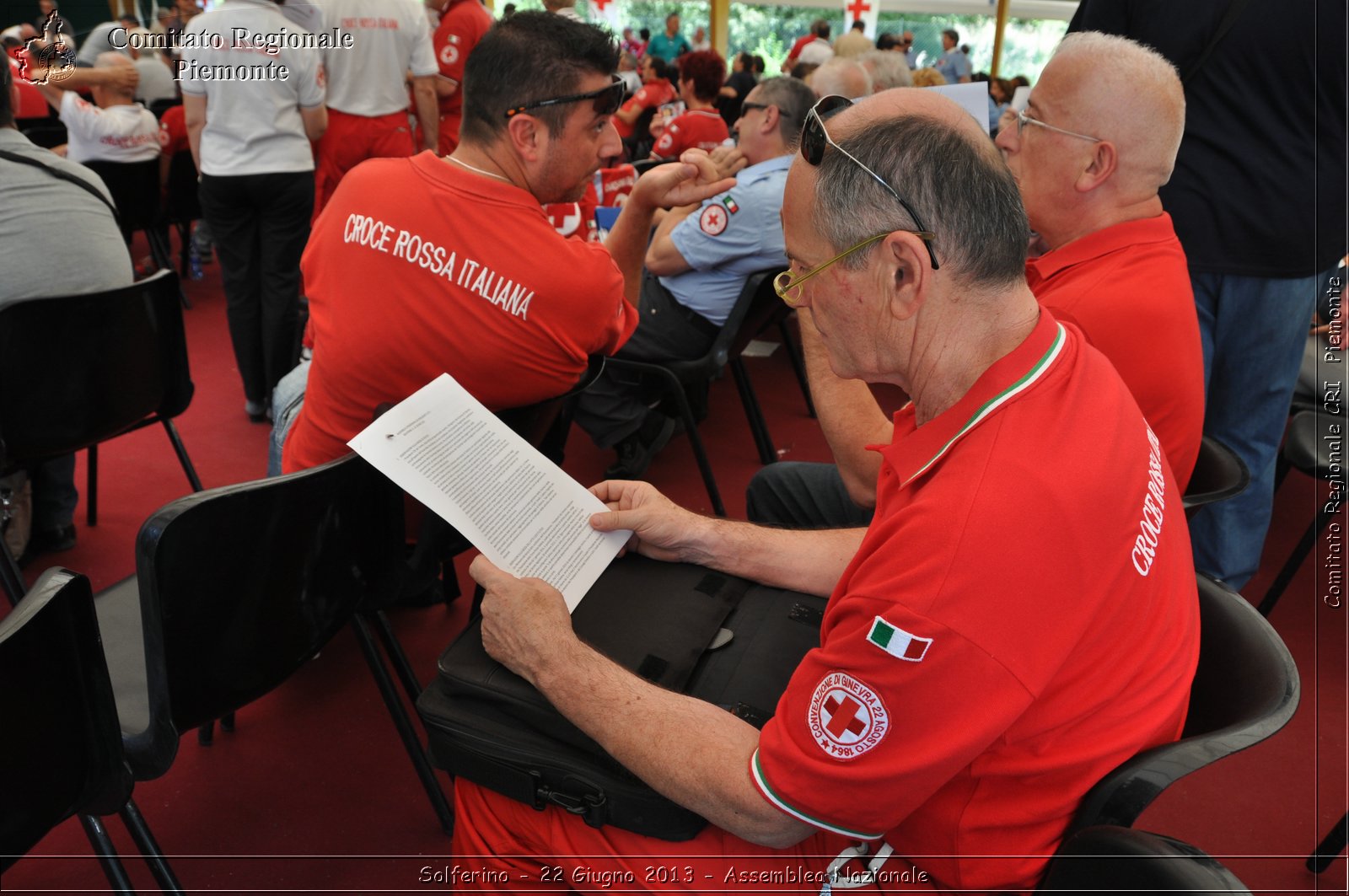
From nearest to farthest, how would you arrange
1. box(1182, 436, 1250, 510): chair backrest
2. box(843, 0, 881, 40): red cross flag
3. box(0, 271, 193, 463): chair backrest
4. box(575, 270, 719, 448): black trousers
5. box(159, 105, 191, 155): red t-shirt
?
box(1182, 436, 1250, 510): chair backrest → box(0, 271, 193, 463): chair backrest → box(575, 270, 719, 448): black trousers → box(159, 105, 191, 155): red t-shirt → box(843, 0, 881, 40): red cross flag

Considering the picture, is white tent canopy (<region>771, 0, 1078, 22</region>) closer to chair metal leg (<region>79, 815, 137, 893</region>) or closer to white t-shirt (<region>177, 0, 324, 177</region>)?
white t-shirt (<region>177, 0, 324, 177</region>)

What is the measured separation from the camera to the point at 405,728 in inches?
71.1

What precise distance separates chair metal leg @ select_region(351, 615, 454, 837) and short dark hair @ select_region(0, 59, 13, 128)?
1.48m

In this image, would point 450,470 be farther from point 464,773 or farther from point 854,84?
point 854,84

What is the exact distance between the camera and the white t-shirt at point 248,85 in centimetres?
315

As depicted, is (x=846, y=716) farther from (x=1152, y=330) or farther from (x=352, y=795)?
(x=352, y=795)

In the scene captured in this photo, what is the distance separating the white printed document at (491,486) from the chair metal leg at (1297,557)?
1.84 meters

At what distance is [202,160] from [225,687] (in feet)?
8.53

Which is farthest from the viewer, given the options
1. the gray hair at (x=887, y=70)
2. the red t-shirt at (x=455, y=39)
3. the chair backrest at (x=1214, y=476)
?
the red t-shirt at (x=455, y=39)

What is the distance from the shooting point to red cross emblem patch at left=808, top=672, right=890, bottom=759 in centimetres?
88

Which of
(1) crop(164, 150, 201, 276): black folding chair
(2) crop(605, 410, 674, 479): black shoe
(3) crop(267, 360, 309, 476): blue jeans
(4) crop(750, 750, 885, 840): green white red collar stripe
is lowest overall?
(2) crop(605, 410, 674, 479): black shoe

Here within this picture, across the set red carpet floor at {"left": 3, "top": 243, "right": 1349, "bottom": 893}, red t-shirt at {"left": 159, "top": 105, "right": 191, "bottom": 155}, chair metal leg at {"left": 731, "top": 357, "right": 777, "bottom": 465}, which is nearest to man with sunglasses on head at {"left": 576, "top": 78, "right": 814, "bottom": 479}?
chair metal leg at {"left": 731, "top": 357, "right": 777, "bottom": 465}

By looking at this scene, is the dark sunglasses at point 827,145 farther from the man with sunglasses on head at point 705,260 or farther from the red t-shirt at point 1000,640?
the man with sunglasses on head at point 705,260

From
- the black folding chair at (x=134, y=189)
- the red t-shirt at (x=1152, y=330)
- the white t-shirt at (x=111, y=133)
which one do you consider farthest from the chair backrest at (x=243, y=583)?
the white t-shirt at (x=111, y=133)
